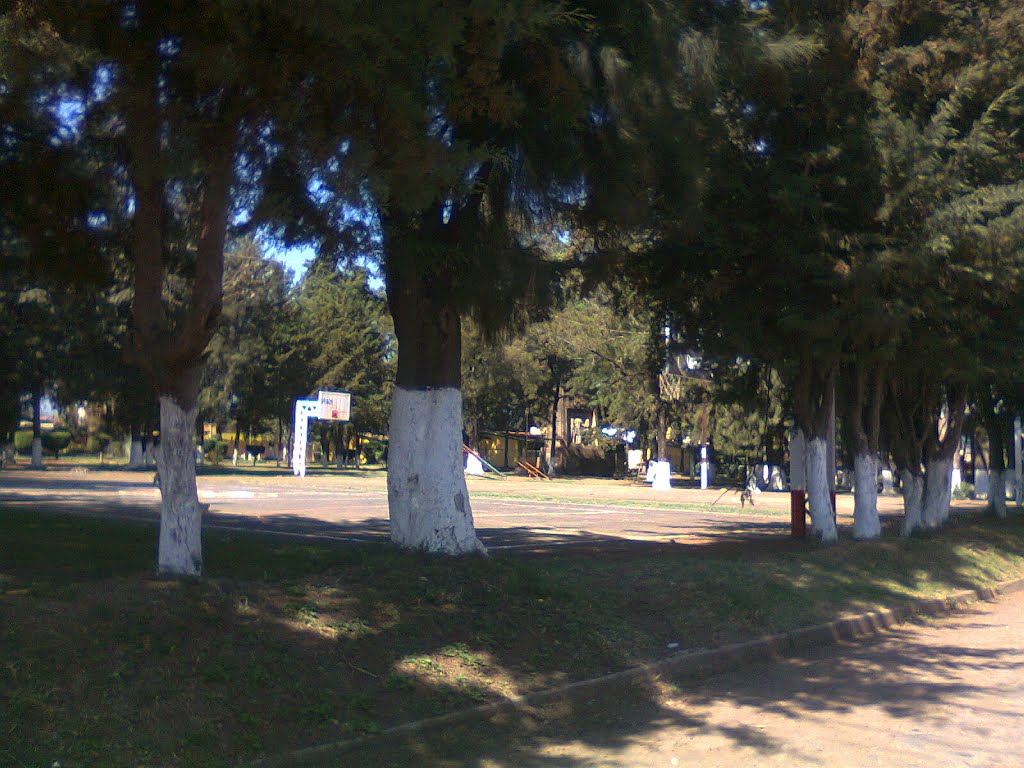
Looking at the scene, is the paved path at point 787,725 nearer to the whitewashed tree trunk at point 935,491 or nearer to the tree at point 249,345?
the whitewashed tree trunk at point 935,491

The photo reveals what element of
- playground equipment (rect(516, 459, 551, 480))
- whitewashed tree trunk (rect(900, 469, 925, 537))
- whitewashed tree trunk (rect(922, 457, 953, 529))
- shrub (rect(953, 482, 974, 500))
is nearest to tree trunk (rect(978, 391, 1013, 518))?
whitewashed tree trunk (rect(922, 457, 953, 529))

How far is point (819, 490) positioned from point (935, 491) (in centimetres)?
504

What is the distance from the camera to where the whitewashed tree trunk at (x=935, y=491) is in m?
19.8

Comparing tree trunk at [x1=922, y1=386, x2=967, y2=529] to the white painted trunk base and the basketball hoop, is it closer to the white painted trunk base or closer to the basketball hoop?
the white painted trunk base

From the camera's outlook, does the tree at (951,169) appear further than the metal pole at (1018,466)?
No

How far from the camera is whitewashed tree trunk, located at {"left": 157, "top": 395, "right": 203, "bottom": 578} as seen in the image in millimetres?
8461

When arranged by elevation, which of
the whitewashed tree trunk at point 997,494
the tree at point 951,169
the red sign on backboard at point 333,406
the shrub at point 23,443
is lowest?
the whitewashed tree trunk at point 997,494

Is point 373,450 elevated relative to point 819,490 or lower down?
elevated

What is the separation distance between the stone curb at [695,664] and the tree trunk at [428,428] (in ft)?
9.21

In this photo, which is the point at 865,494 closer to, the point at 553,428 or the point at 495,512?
the point at 495,512

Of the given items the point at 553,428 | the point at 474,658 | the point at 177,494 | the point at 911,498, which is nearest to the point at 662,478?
the point at 553,428

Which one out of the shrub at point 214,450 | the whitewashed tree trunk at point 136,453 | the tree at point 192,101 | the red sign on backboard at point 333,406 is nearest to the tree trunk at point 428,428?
the tree at point 192,101

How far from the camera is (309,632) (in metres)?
7.78

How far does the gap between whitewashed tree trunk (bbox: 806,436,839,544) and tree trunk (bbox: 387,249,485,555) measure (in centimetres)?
714
